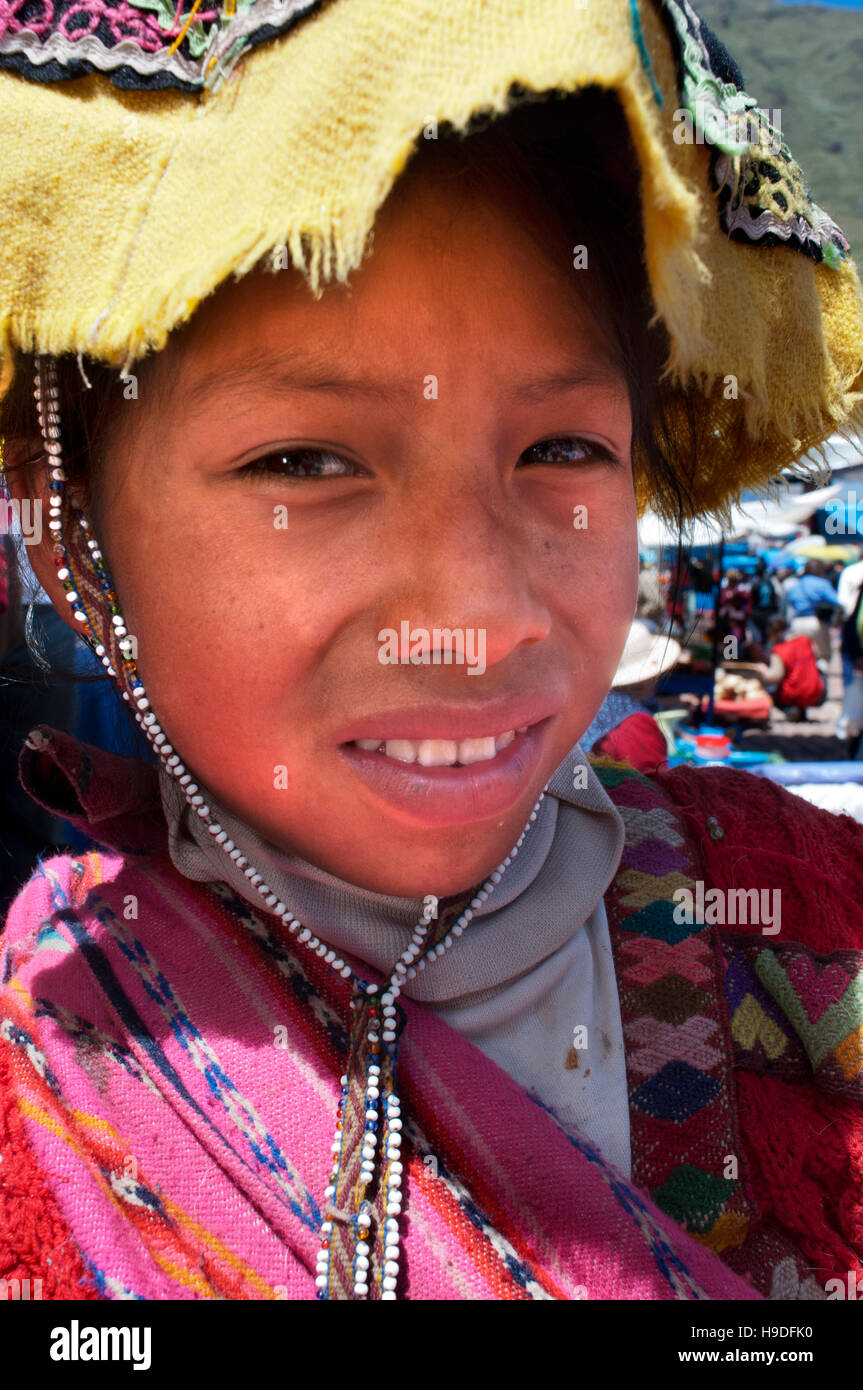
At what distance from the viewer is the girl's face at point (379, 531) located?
2.34 feet

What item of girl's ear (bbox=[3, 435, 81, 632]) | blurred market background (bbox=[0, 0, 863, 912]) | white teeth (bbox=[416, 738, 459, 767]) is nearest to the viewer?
white teeth (bbox=[416, 738, 459, 767])

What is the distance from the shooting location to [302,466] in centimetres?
76

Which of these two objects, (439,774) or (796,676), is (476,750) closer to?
(439,774)

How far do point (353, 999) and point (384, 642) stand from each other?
38 centimetres

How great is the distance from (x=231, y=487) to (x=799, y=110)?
50.8 meters

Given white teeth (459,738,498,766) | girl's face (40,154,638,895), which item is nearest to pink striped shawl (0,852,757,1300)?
girl's face (40,154,638,895)

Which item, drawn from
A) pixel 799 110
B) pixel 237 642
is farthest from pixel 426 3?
pixel 799 110

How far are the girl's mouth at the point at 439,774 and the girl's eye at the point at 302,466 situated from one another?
224mm

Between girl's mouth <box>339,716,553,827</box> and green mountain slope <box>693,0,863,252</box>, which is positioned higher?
green mountain slope <box>693,0,863,252</box>

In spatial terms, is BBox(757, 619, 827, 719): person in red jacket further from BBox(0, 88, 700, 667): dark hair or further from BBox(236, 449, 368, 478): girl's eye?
BBox(236, 449, 368, 478): girl's eye

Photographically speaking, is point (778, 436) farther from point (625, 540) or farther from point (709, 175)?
point (709, 175)

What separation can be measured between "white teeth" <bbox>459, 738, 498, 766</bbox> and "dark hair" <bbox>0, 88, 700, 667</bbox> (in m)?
0.37

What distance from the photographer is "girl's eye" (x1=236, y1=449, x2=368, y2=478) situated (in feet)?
2.46

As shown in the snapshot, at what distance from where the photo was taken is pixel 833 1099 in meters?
1.01
